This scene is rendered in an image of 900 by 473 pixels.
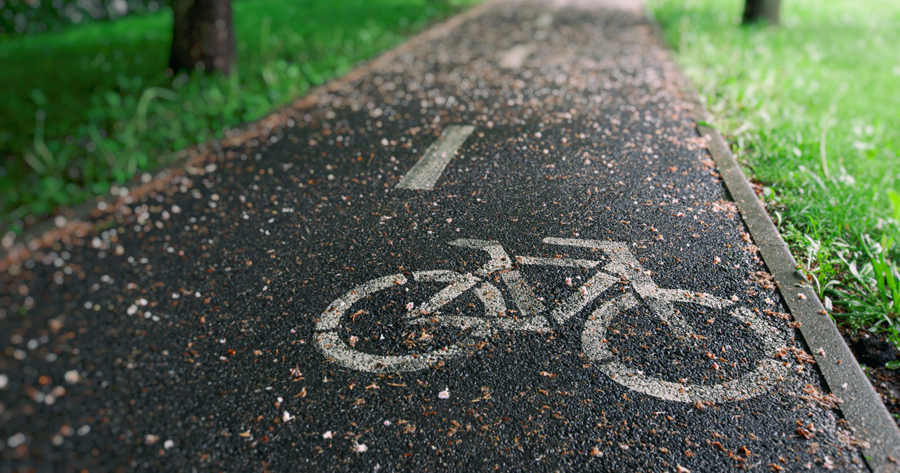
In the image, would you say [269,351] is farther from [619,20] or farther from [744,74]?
[619,20]

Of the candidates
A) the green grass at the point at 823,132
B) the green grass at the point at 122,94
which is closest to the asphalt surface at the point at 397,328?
the green grass at the point at 823,132

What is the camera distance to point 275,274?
3604 millimetres

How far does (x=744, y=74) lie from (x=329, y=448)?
7060 millimetres

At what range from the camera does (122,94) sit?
21.7ft

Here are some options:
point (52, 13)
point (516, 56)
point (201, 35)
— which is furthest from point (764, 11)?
point (52, 13)

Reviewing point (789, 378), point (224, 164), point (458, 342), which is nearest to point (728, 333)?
point (789, 378)

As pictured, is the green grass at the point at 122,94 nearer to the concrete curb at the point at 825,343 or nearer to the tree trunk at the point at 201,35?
the tree trunk at the point at 201,35

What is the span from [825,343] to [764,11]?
10.0 m

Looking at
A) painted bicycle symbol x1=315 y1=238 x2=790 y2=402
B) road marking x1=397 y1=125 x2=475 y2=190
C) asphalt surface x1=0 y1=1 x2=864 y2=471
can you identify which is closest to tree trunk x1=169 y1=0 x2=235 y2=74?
asphalt surface x1=0 y1=1 x2=864 y2=471

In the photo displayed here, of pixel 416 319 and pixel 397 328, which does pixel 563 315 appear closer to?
pixel 416 319

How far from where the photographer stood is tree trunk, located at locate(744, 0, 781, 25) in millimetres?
10766

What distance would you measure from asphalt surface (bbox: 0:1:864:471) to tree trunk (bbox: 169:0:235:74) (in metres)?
2.62

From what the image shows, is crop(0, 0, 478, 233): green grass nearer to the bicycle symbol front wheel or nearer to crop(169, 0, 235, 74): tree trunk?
crop(169, 0, 235, 74): tree trunk

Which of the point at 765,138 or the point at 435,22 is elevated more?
the point at 765,138
